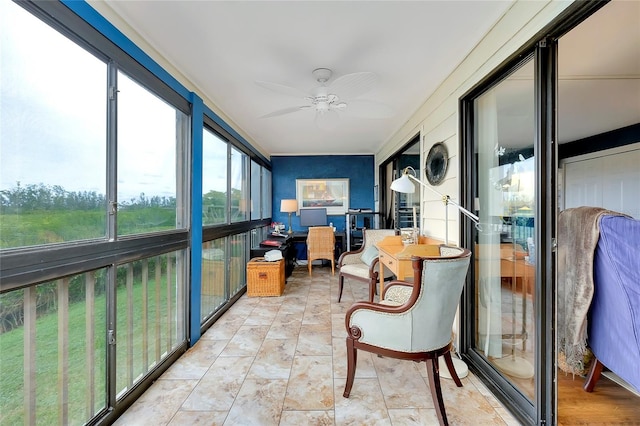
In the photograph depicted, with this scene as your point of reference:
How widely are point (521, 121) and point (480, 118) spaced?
48 centimetres

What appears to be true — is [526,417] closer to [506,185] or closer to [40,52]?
[506,185]

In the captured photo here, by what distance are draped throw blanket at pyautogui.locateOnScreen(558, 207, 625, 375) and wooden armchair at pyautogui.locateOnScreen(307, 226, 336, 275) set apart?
3437mm

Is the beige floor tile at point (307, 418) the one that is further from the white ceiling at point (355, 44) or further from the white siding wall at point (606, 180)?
the white siding wall at point (606, 180)

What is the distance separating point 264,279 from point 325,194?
2.81 m

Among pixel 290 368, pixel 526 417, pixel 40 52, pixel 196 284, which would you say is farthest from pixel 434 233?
pixel 40 52

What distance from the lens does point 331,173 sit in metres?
6.24

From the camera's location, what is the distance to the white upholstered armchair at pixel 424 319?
5.08 feet

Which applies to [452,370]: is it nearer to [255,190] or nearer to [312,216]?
[255,190]

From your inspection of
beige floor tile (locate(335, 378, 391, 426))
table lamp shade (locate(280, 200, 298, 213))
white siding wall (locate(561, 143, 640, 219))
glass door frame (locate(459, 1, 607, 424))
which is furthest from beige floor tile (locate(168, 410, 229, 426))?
white siding wall (locate(561, 143, 640, 219))

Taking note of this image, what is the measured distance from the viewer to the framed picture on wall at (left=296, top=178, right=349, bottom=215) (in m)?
6.22

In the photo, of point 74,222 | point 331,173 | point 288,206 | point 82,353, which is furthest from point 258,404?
point 331,173

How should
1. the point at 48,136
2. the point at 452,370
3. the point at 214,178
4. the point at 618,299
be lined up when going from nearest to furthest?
the point at 48,136
the point at 618,299
the point at 452,370
the point at 214,178

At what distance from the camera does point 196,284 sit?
259cm

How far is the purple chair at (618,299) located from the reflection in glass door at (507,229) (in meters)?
0.40
